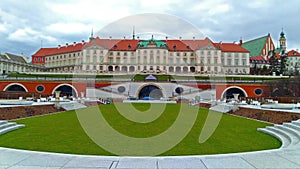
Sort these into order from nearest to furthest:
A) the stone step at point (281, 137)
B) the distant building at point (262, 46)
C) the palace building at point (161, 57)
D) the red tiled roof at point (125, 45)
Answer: the stone step at point (281, 137) < the palace building at point (161, 57) < the red tiled roof at point (125, 45) < the distant building at point (262, 46)

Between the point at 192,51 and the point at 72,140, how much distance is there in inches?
2691

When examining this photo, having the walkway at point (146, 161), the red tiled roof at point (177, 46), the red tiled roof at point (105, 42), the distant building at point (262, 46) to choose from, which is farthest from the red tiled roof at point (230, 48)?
the walkway at point (146, 161)

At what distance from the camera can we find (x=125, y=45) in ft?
243

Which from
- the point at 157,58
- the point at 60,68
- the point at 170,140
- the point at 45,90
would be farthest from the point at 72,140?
the point at 60,68

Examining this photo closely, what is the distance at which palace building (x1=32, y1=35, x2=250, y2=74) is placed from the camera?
6944 centimetres

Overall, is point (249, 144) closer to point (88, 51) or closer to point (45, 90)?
point (45, 90)

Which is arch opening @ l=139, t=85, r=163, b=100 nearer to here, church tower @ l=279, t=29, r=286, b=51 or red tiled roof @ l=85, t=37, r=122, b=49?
red tiled roof @ l=85, t=37, r=122, b=49

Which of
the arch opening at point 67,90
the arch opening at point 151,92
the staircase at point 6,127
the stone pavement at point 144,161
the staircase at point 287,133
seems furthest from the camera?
the arch opening at point 151,92

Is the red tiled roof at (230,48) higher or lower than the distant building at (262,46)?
lower

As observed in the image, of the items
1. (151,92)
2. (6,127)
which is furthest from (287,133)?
(151,92)

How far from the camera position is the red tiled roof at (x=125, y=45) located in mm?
72637

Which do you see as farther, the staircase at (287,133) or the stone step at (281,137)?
the staircase at (287,133)

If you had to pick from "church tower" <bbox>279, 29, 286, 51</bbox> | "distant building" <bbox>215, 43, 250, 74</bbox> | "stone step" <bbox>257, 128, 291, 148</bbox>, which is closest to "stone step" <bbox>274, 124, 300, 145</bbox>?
"stone step" <bbox>257, 128, 291, 148</bbox>

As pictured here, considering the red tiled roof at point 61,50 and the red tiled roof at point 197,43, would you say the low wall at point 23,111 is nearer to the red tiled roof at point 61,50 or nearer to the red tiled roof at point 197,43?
the red tiled roof at point 197,43
